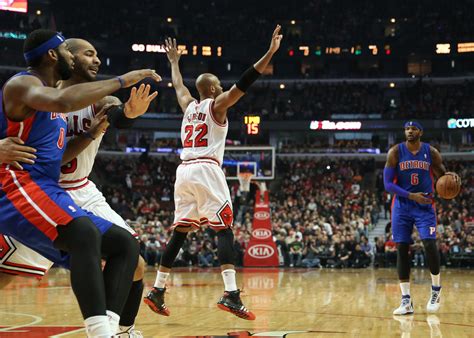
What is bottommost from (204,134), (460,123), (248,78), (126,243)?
(126,243)

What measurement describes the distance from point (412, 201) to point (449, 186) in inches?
18.9

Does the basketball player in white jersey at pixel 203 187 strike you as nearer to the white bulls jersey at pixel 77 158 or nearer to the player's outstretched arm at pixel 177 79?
the player's outstretched arm at pixel 177 79

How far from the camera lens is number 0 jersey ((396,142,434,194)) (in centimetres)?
854

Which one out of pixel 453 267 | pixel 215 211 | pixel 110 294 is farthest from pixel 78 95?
pixel 453 267

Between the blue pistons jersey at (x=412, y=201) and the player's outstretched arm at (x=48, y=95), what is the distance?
540 centimetres

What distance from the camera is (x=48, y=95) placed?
3643 millimetres

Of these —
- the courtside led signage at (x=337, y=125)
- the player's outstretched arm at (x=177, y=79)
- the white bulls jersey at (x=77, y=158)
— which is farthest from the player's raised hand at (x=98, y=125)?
the courtside led signage at (x=337, y=125)

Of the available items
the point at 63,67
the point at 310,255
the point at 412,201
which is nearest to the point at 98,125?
the point at 63,67

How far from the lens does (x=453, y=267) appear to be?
2161cm

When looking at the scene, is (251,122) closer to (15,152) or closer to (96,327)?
(15,152)

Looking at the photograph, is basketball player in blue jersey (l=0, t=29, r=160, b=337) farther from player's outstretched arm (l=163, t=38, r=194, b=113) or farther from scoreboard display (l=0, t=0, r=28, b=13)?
scoreboard display (l=0, t=0, r=28, b=13)

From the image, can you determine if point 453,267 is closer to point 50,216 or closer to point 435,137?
point 50,216

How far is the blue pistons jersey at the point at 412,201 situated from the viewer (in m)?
8.39

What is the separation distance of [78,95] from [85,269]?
0.93 m
